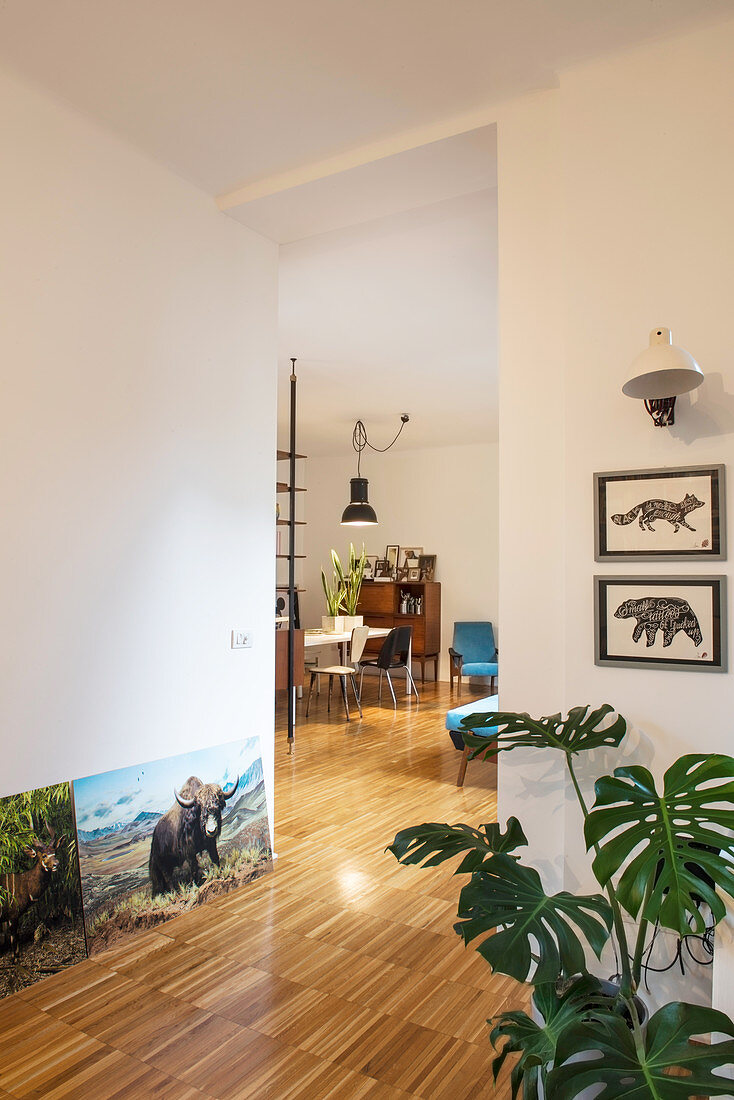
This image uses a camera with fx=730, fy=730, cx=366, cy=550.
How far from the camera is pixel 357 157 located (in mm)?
2861

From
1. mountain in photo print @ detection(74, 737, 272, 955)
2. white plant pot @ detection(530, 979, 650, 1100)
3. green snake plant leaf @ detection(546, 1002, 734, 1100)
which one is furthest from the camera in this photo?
mountain in photo print @ detection(74, 737, 272, 955)

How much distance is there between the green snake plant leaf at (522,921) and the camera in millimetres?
1451

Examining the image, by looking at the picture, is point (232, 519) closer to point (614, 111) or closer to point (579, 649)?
point (579, 649)

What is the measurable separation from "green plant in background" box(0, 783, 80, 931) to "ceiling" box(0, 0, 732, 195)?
2406mm

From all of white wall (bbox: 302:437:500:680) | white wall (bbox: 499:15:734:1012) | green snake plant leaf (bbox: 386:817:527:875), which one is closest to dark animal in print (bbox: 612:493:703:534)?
white wall (bbox: 499:15:734:1012)

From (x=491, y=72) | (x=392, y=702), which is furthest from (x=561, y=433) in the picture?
(x=392, y=702)

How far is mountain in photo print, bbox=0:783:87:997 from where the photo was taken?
2328 millimetres

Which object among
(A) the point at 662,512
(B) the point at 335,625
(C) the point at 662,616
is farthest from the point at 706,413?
(B) the point at 335,625

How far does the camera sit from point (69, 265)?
2.58m

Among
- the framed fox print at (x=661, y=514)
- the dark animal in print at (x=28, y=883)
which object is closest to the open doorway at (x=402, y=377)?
the framed fox print at (x=661, y=514)

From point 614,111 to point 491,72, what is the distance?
1.40 feet

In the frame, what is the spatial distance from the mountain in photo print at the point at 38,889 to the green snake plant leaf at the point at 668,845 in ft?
5.92

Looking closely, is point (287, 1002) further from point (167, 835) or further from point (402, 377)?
point (402, 377)

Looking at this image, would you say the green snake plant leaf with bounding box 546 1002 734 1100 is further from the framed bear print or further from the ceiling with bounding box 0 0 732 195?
the ceiling with bounding box 0 0 732 195
